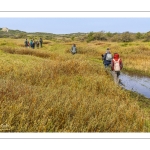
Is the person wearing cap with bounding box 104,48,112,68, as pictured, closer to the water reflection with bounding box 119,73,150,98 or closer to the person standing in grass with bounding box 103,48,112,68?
the person standing in grass with bounding box 103,48,112,68

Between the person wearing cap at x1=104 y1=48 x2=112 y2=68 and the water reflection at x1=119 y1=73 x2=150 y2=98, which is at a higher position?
the person wearing cap at x1=104 y1=48 x2=112 y2=68

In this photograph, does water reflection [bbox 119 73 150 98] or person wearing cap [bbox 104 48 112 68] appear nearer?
water reflection [bbox 119 73 150 98]

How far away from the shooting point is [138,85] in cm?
1753

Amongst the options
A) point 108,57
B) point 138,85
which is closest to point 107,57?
point 108,57

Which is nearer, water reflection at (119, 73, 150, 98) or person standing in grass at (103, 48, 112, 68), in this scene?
water reflection at (119, 73, 150, 98)

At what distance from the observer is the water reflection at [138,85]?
15.7m

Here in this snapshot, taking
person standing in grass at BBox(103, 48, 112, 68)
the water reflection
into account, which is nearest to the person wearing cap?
person standing in grass at BBox(103, 48, 112, 68)

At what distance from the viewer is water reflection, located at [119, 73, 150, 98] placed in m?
15.7

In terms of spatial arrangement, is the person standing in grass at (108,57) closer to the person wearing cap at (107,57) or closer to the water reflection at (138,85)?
the person wearing cap at (107,57)

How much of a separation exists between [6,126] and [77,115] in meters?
1.97

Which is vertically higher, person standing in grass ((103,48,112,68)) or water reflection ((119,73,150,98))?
person standing in grass ((103,48,112,68))

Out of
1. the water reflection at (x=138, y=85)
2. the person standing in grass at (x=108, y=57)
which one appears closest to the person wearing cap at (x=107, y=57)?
the person standing in grass at (x=108, y=57)

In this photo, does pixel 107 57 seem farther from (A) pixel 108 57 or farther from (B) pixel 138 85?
(B) pixel 138 85

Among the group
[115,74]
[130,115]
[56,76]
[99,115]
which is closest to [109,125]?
[99,115]
